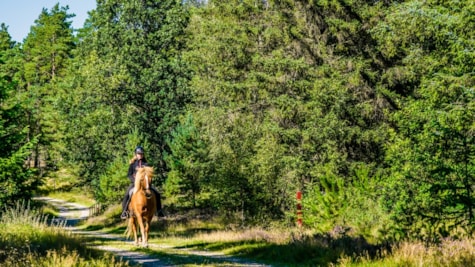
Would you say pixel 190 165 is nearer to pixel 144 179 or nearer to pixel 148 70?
pixel 144 179

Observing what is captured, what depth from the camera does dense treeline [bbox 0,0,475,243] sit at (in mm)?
12117

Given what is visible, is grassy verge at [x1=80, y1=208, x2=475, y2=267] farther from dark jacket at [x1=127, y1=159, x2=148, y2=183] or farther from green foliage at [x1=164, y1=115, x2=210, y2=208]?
green foliage at [x1=164, y1=115, x2=210, y2=208]

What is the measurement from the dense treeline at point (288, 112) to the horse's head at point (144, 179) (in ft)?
18.8

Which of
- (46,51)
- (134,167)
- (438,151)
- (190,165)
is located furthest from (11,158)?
(46,51)

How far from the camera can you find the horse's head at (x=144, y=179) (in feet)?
53.2

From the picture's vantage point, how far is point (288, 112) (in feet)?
95.2

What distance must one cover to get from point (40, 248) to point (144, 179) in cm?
493

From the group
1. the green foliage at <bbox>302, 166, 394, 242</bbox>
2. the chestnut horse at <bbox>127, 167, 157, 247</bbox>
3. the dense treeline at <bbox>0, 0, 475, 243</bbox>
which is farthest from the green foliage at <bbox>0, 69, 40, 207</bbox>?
the green foliage at <bbox>302, 166, 394, 242</bbox>

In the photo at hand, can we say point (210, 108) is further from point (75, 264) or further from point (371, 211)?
point (75, 264)

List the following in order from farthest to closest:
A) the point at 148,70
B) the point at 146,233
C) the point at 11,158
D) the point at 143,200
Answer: the point at 148,70 → the point at 11,158 → the point at 146,233 → the point at 143,200

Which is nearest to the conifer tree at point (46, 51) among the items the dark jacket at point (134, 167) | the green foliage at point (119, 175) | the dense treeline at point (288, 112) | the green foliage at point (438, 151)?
the dense treeline at point (288, 112)

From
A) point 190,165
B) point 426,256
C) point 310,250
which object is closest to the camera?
point 426,256

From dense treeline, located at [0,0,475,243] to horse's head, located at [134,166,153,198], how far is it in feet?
18.8

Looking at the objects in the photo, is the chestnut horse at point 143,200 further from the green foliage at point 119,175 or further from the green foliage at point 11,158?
the green foliage at point 119,175
